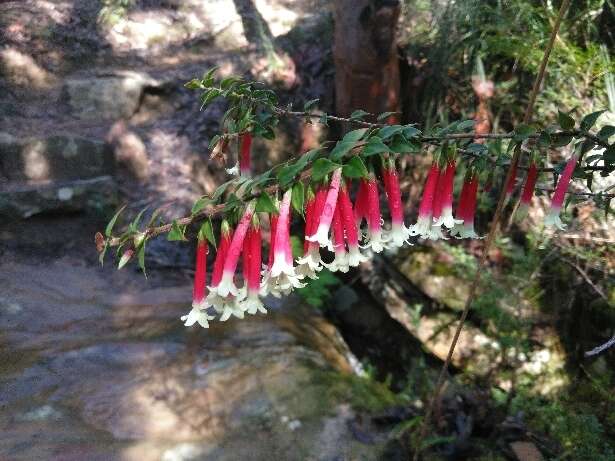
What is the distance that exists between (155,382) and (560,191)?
231cm

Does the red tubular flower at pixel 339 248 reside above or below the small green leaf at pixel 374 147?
below

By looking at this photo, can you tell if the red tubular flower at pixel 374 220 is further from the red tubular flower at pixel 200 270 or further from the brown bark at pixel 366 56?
the brown bark at pixel 366 56

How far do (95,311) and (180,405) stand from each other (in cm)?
121

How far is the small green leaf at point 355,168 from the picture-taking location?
1261 mm

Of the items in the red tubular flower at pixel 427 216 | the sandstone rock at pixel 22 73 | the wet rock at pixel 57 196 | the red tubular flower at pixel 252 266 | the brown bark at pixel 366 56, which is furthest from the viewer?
the sandstone rock at pixel 22 73

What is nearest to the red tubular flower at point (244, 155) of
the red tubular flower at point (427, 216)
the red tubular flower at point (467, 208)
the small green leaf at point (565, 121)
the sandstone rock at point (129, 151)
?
the red tubular flower at point (427, 216)

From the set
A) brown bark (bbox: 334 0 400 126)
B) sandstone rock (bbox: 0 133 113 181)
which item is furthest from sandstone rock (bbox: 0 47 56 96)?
brown bark (bbox: 334 0 400 126)

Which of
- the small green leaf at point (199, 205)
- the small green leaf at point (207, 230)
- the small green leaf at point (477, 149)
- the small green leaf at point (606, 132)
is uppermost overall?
the small green leaf at point (606, 132)

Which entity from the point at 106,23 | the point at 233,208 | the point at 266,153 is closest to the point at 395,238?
the point at 233,208

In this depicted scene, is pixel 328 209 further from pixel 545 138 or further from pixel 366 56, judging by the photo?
pixel 366 56

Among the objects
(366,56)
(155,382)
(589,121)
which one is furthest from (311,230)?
(366,56)

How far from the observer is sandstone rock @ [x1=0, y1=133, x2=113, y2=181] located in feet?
14.7

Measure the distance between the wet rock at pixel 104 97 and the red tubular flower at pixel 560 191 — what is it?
477cm

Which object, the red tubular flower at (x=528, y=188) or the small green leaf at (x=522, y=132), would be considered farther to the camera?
the red tubular flower at (x=528, y=188)
